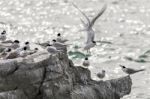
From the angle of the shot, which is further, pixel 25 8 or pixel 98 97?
pixel 25 8

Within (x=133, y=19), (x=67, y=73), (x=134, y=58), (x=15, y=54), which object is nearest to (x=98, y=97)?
(x=67, y=73)

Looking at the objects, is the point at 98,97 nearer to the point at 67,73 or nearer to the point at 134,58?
the point at 67,73

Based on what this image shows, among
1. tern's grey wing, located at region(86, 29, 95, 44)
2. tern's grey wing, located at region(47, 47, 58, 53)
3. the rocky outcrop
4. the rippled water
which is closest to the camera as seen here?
the rocky outcrop

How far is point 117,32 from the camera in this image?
211 feet

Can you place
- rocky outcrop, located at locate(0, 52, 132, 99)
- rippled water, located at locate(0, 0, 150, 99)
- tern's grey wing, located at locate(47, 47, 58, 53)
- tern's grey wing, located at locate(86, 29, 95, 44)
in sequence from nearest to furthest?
rocky outcrop, located at locate(0, 52, 132, 99), tern's grey wing, located at locate(47, 47, 58, 53), tern's grey wing, located at locate(86, 29, 95, 44), rippled water, located at locate(0, 0, 150, 99)

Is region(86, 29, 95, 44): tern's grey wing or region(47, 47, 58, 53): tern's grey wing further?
region(86, 29, 95, 44): tern's grey wing

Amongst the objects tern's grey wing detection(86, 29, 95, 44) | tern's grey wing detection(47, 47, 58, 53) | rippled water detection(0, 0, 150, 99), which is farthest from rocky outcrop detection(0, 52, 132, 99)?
rippled water detection(0, 0, 150, 99)

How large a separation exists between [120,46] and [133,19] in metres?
10.1

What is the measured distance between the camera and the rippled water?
175 ft

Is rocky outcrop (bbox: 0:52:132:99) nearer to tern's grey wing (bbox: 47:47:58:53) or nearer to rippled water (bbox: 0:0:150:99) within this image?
tern's grey wing (bbox: 47:47:58:53)

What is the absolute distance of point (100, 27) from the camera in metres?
66.5

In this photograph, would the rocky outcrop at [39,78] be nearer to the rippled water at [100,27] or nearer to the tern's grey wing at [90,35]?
the tern's grey wing at [90,35]

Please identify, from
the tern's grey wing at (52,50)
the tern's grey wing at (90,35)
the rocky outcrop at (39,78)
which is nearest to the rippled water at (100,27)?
the tern's grey wing at (90,35)

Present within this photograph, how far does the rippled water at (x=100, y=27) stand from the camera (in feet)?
175
